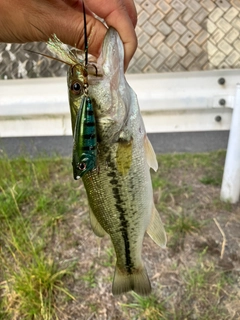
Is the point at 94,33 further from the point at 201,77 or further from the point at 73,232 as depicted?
the point at 73,232

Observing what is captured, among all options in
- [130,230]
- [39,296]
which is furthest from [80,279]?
[130,230]

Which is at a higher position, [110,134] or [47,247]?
[110,134]

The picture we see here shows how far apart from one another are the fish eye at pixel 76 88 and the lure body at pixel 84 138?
42 mm

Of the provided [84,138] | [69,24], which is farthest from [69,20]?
[84,138]

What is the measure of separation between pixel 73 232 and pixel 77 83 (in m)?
1.73

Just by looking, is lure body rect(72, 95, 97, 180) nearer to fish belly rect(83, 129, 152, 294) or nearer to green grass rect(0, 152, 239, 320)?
fish belly rect(83, 129, 152, 294)

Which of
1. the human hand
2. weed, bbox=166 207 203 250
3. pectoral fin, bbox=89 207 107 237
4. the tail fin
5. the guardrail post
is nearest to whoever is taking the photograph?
the human hand

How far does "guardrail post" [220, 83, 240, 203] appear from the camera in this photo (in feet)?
8.19

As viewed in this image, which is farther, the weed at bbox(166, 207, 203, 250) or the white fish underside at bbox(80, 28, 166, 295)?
the weed at bbox(166, 207, 203, 250)

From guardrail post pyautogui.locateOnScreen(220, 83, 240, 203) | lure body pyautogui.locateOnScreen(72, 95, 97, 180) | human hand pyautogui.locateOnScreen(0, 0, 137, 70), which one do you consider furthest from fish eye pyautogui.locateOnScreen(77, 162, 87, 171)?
guardrail post pyautogui.locateOnScreen(220, 83, 240, 203)

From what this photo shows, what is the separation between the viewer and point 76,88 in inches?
50.8

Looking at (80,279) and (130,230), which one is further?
(80,279)

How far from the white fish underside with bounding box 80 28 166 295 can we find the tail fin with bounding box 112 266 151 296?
0.02 meters

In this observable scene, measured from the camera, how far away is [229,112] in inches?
104
